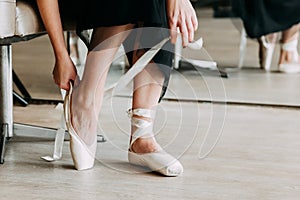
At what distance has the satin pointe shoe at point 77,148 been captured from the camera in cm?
159

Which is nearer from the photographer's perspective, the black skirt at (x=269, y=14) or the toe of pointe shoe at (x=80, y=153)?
the toe of pointe shoe at (x=80, y=153)

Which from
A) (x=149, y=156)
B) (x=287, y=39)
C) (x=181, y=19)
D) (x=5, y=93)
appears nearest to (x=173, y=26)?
(x=181, y=19)

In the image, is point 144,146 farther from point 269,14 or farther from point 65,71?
point 269,14

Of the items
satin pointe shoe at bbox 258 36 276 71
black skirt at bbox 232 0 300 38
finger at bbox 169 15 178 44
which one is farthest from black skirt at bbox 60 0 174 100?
satin pointe shoe at bbox 258 36 276 71

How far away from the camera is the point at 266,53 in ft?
9.23

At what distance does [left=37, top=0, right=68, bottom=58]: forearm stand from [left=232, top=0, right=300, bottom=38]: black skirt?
1297mm

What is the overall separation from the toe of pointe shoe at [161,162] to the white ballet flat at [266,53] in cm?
128

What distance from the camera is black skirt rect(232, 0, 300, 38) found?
266cm

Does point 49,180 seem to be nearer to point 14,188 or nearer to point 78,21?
point 14,188

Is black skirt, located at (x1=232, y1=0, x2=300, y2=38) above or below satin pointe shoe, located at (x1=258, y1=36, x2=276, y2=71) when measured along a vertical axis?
above

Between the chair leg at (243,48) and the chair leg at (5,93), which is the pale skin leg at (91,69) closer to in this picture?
the chair leg at (5,93)

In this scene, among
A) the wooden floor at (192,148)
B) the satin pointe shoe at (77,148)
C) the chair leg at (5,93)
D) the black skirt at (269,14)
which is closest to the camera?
the wooden floor at (192,148)

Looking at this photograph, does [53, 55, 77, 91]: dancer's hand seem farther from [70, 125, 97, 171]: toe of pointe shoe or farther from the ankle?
the ankle

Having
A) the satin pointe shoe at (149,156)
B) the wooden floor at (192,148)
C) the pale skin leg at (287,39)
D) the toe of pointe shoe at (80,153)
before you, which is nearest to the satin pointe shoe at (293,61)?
the pale skin leg at (287,39)
